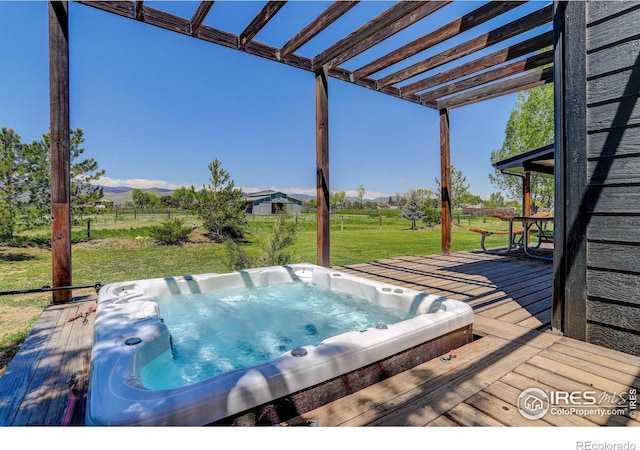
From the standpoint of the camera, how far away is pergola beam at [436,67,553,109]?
4.05m

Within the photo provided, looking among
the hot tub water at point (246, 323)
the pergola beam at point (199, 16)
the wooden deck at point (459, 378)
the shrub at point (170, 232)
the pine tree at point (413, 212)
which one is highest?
the pergola beam at point (199, 16)

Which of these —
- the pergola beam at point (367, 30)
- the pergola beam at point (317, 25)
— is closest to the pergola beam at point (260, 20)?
the pergola beam at point (317, 25)

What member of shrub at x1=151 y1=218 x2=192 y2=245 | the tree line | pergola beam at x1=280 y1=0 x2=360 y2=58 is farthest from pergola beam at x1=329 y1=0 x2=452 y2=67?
shrub at x1=151 y1=218 x2=192 y2=245

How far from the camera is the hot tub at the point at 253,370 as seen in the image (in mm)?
1119

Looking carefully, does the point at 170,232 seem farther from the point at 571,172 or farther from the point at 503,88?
the point at 571,172

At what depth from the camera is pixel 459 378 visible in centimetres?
161

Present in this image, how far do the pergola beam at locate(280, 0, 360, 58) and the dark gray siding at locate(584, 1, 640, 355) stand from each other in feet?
6.03

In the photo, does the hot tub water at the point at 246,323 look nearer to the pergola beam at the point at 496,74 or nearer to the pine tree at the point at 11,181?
the pergola beam at the point at 496,74

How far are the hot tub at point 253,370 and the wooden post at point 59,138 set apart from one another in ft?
2.32

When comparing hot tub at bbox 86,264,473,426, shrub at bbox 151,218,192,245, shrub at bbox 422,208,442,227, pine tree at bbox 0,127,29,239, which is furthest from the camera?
shrub at bbox 422,208,442,227

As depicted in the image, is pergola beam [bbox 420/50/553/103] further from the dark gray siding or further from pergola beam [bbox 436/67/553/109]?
the dark gray siding

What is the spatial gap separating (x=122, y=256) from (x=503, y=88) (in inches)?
349

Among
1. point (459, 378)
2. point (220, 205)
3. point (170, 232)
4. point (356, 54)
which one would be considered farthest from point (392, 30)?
point (170, 232)
